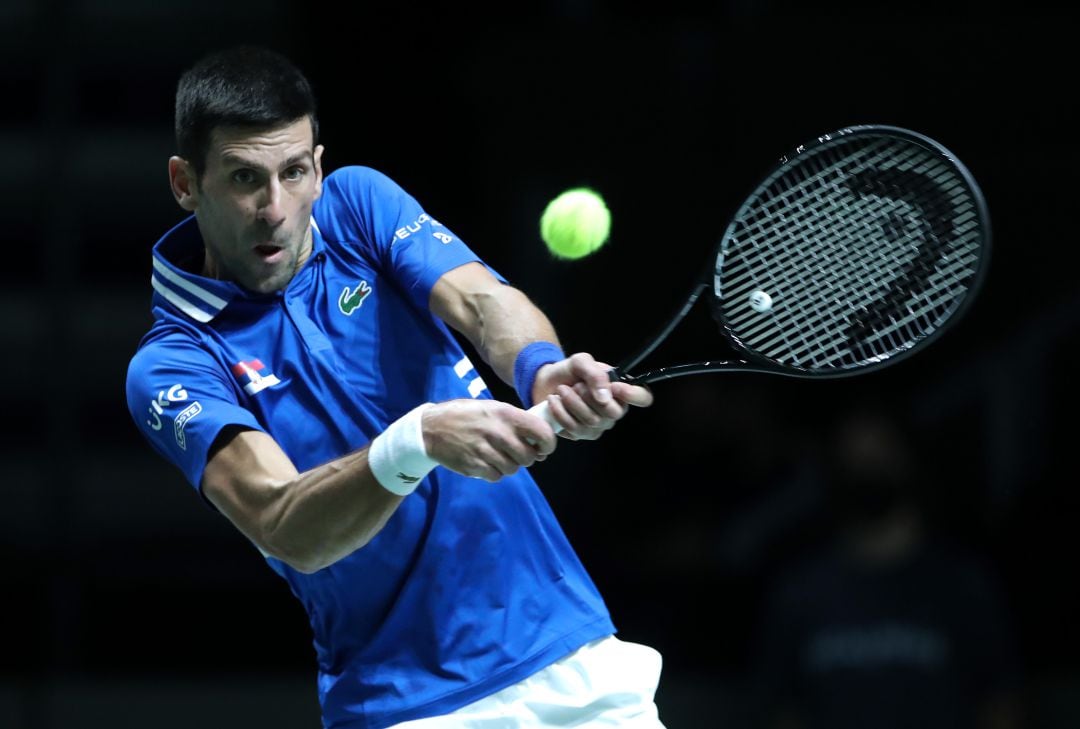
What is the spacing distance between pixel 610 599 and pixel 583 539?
0.93 feet

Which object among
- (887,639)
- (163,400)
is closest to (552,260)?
(887,639)

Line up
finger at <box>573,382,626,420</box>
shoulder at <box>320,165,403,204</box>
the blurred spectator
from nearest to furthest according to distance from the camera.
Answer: finger at <box>573,382,626,420</box>
shoulder at <box>320,165,403,204</box>
the blurred spectator

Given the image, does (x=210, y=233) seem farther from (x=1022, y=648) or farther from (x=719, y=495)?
(x=1022, y=648)

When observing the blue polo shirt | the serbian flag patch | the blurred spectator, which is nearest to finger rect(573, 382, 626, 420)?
the blue polo shirt

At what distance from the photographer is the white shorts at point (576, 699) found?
2.87 m

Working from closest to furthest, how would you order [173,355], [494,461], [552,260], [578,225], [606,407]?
[494,461] → [606,407] → [173,355] → [578,225] → [552,260]

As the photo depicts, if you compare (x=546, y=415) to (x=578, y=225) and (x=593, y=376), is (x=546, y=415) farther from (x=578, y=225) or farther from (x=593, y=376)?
(x=578, y=225)

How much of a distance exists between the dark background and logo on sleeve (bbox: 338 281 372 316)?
3.02 meters

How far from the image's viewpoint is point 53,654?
245 inches

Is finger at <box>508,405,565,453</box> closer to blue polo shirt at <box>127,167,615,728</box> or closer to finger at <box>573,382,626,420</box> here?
finger at <box>573,382,626,420</box>

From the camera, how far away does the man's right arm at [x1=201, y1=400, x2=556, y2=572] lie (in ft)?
8.32

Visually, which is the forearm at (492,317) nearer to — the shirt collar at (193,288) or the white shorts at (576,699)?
the shirt collar at (193,288)

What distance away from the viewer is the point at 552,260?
6.38 meters

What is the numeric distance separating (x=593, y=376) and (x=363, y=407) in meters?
0.48
